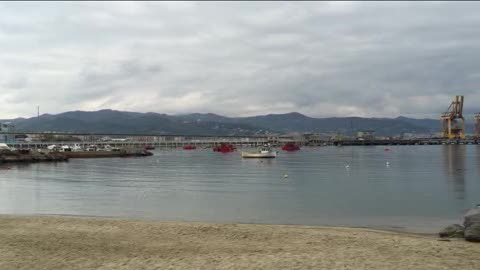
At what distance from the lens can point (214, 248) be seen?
33.4 ft

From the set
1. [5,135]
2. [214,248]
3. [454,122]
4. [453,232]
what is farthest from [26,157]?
[454,122]

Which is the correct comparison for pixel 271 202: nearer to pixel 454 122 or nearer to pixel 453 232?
pixel 453 232

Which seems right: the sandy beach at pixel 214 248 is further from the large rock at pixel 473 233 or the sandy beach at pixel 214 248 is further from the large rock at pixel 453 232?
the large rock at pixel 453 232

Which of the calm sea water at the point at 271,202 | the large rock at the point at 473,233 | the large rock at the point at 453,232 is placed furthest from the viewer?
the calm sea water at the point at 271,202

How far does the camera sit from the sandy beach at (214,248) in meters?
8.44

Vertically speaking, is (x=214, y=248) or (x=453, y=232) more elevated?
(x=214, y=248)

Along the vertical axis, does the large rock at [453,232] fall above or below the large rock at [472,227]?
below

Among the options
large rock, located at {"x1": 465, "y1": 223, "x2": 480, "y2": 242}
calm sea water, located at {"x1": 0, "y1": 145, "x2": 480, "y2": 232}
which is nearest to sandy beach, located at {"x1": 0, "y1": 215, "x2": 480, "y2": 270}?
large rock, located at {"x1": 465, "y1": 223, "x2": 480, "y2": 242}

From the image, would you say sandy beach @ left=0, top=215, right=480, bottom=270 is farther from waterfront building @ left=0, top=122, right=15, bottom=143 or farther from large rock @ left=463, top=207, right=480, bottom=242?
waterfront building @ left=0, top=122, right=15, bottom=143

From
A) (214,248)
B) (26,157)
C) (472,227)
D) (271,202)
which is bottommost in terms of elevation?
(271,202)

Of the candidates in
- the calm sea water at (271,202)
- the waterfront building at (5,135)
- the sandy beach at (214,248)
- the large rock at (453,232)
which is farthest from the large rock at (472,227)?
the waterfront building at (5,135)

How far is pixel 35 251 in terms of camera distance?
9.65m

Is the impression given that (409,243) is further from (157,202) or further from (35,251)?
(157,202)

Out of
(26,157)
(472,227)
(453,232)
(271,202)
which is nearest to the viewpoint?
(472,227)
